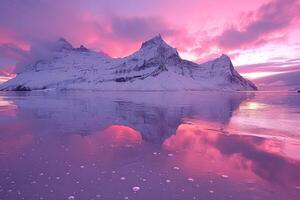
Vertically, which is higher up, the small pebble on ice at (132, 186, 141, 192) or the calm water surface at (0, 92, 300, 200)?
the calm water surface at (0, 92, 300, 200)

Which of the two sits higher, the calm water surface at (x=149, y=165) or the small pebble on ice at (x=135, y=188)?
the calm water surface at (x=149, y=165)

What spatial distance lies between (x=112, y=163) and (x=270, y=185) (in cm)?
416

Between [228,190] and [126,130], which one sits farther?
[126,130]

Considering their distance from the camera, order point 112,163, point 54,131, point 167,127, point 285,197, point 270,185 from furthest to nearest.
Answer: point 167,127
point 54,131
point 112,163
point 270,185
point 285,197

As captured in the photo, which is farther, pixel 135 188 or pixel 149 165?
pixel 149 165

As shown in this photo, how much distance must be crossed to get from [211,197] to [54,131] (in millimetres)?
9337

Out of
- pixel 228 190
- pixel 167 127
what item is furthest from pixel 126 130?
pixel 228 190

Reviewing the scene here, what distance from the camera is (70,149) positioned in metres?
9.36

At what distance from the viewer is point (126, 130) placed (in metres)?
13.2

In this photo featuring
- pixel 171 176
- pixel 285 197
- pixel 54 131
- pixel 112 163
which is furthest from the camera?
pixel 54 131

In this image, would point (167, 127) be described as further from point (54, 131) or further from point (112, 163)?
point (112, 163)

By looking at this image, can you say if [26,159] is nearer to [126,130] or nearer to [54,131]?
[54,131]

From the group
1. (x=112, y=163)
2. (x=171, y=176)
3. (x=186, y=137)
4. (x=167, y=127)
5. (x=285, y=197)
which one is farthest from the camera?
(x=167, y=127)

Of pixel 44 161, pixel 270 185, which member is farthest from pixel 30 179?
pixel 270 185
